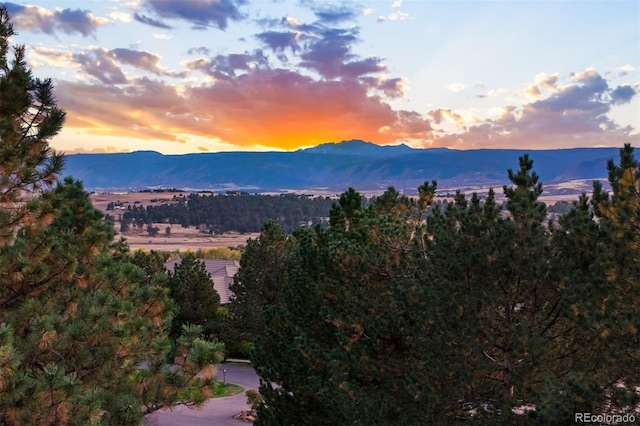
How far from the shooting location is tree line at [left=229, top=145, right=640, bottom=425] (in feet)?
27.6

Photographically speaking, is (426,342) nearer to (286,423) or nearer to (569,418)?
(569,418)

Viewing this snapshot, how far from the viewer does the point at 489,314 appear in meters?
10.0

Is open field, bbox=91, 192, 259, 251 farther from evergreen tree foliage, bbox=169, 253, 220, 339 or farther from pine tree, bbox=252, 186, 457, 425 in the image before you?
pine tree, bbox=252, 186, 457, 425

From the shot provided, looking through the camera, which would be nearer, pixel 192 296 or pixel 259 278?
pixel 259 278

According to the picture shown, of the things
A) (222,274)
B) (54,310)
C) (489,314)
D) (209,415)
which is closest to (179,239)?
(222,274)

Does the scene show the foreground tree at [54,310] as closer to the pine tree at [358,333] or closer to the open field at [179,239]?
the pine tree at [358,333]

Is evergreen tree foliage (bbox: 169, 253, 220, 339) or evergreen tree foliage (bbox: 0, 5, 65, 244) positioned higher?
evergreen tree foliage (bbox: 0, 5, 65, 244)

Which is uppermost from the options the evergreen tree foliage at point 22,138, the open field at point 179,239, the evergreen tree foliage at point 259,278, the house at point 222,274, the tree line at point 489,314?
the evergreen tree foliage at point 22,138

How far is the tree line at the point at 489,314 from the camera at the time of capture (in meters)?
8.41

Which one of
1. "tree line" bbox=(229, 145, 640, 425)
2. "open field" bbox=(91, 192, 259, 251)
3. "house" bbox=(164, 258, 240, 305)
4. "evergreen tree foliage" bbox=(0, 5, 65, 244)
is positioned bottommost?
"open field" bbox=(91, 192, 259, 251)

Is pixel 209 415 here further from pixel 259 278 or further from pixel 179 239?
pixel 179 239

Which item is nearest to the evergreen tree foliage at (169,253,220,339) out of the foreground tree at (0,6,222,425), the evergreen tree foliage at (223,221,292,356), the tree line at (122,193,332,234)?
the evergreen tree foliage at (223,221,292,356)

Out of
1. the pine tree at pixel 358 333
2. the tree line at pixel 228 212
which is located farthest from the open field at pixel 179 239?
the pine tree at pixel 358 333

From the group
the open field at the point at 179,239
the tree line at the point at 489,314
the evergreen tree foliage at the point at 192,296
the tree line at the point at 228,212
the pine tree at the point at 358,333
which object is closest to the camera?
the tree line at the point at 489,314
